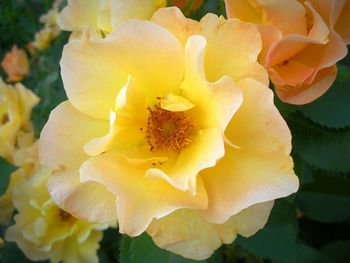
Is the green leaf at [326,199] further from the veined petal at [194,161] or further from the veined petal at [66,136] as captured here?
the veined petal at [66,136]

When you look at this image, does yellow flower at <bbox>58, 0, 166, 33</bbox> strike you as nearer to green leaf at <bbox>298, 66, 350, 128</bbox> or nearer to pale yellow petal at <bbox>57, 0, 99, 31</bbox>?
pale yellow petal at <bbox>57, 0, 99, 31</bbox>

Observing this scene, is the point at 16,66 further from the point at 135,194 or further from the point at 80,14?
the point at 135,194

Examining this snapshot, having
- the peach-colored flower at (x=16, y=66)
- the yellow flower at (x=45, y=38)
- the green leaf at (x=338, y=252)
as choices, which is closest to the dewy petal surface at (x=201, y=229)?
the green leaf at (x=338, y=252)

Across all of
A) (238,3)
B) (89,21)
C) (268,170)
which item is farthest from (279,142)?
(89,21)

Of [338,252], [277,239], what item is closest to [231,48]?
[277,239]

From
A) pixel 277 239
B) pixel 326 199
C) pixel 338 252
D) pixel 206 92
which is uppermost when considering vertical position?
pixel 206 92
